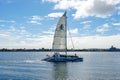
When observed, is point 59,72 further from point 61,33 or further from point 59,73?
point 61,33

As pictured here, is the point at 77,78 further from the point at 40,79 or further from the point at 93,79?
the point at 40,79

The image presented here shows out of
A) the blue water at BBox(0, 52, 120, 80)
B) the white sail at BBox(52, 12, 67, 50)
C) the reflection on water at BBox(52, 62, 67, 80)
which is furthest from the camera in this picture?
the white sail at BBox(52, 12, 67, 50)

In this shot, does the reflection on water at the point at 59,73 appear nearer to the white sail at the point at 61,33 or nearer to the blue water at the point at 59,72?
the blue water at the point at 59,72

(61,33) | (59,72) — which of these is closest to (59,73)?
(59,72)

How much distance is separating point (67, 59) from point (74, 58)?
3.19 metres

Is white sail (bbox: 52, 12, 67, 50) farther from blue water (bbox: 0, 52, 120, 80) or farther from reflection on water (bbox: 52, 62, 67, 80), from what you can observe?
reflection on water (bbox: 52, 62, 67, 80)

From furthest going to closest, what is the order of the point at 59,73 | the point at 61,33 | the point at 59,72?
the point at 61,33 < the point at 59,72 < the point at 59,73

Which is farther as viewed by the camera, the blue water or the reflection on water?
the reflection on water

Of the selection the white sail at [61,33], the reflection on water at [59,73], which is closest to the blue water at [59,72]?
the reflection on water at [59,73]

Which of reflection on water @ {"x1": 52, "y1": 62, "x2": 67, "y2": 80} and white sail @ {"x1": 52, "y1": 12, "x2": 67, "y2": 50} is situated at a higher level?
white sail @ {"x1": 52, "y1": 12, "x2": 67, "y2": 50}

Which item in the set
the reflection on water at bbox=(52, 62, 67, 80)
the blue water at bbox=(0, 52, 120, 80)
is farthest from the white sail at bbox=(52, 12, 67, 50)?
the reflection on water at bbox=(52, 62, 67, 80)

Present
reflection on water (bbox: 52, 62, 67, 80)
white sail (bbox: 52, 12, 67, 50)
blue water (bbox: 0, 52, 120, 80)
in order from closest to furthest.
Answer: blue water (bbox: 0, 52, 120, 80) → reflection on water (bbox: 52, 62, 67, 80) → white sail (bbox: 52, 12, 67, 50)

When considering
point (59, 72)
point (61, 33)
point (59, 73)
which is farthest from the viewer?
point (61, 33)

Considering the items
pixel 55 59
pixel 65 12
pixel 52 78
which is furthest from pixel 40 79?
pixel 65 12
